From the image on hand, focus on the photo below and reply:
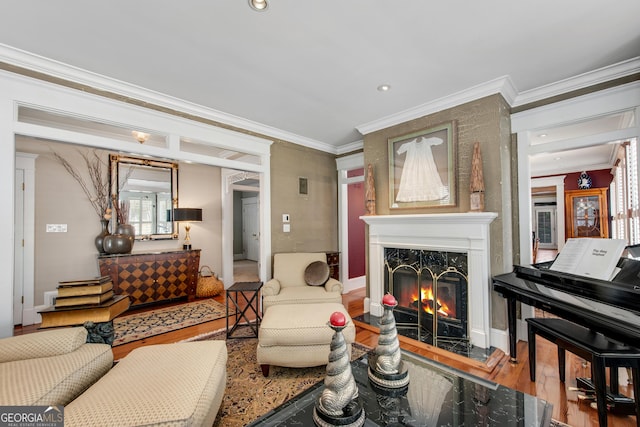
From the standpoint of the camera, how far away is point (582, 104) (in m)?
2.42

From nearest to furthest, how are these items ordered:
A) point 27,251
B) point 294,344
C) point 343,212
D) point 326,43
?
point 326,43 → point 294,344 → point 27,251 → point 343,212

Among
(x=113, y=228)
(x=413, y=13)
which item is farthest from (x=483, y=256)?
(x=113, y=228)

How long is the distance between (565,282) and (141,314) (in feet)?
15.6

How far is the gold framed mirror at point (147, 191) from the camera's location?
160 inches

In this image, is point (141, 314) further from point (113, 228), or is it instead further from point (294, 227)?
point (294, 227)

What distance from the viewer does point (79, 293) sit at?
1815 millimetres

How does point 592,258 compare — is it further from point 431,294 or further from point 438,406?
point 438,406

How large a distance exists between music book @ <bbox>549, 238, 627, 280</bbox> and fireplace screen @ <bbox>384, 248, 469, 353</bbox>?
29.6 inches

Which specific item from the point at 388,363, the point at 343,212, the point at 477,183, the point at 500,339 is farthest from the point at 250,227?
the point at 388,363

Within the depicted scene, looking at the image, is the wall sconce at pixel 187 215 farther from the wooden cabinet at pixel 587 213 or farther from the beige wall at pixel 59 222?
the wooden cabinet at pixel 587 213

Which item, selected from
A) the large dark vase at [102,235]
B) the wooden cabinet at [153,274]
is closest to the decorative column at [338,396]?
the wooden cabinet at [153,274]

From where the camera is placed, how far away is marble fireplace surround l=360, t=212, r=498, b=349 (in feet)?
8.15

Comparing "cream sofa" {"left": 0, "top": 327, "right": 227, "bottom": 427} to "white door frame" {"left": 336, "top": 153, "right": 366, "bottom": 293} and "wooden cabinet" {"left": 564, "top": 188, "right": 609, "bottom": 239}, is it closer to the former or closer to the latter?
"white door frame" {"left": 336, "top": 153, "right": 366, "bottom": 293}

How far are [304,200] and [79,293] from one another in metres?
2.83
